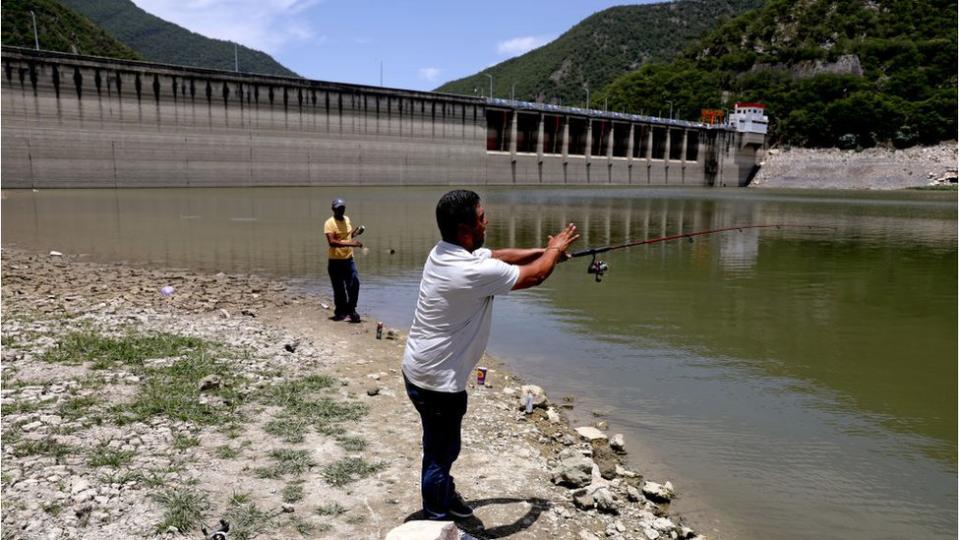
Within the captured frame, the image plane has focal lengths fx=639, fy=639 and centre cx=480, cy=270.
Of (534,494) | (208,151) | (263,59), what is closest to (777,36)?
(208,151)

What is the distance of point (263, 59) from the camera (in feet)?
647

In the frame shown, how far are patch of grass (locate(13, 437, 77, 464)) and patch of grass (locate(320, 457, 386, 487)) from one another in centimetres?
191

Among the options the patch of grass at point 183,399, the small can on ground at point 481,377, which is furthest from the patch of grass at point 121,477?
the small can on ground at point 481,377

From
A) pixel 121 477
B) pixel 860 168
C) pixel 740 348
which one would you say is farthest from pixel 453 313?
pixel 860 168

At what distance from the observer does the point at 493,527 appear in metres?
4.27

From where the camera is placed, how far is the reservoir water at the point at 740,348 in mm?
5516

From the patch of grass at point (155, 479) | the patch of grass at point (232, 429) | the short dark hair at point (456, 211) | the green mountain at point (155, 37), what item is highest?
the green mountain at point (155, 37)

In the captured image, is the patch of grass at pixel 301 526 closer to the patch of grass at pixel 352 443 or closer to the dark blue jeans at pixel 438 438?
the dark blue jeans at pixel 438 438

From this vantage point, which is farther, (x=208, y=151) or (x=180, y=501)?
(x=208, y=151)

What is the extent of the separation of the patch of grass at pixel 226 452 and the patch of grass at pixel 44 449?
1004mm

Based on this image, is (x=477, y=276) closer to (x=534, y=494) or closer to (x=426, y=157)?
(x=534, y=494)

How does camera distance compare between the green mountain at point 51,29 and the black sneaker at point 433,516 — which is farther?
the green mountain at point 51,29

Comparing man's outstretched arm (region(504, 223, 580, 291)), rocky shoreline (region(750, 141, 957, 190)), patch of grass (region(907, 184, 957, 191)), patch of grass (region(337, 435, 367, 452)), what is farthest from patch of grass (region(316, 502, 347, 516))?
rocky shoreline (region(750, 141, 957, 190))

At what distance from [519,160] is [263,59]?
474 ft
